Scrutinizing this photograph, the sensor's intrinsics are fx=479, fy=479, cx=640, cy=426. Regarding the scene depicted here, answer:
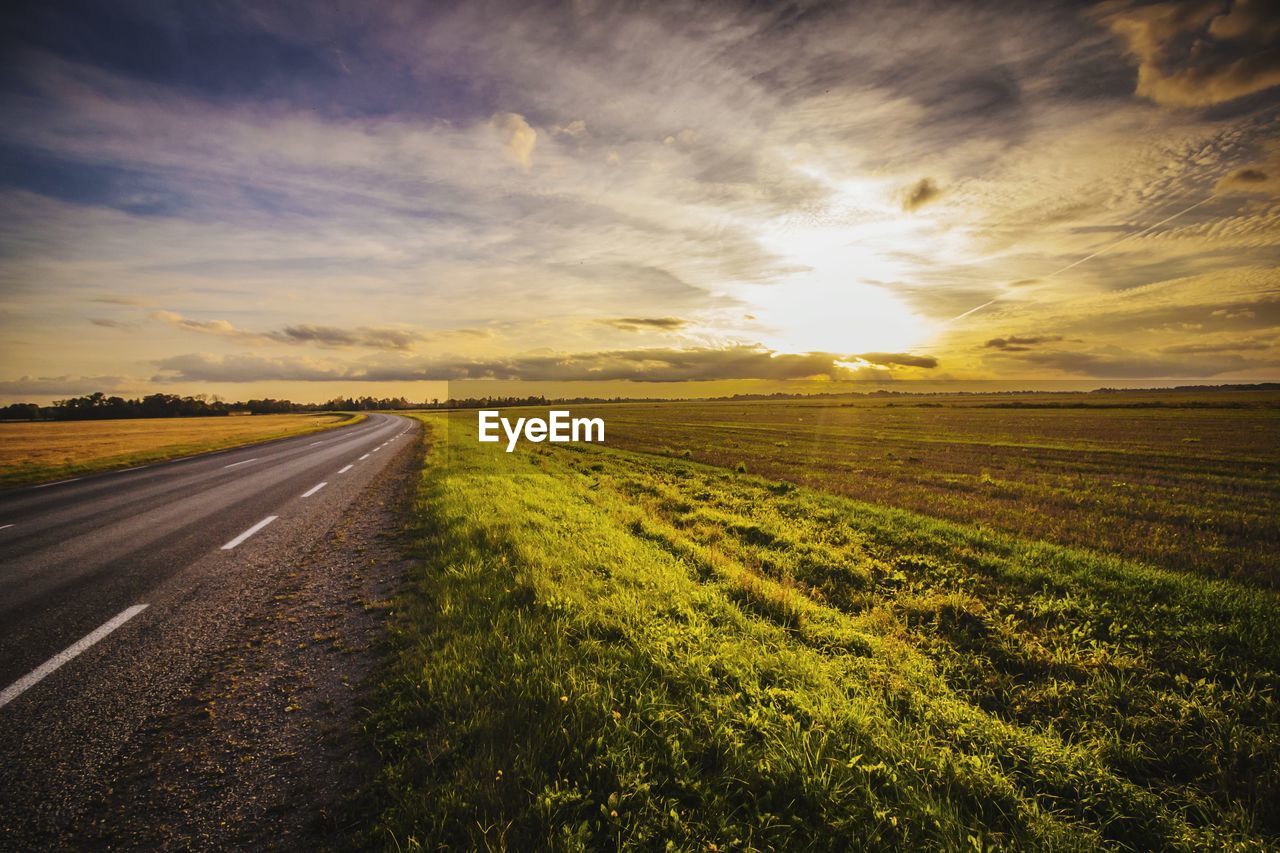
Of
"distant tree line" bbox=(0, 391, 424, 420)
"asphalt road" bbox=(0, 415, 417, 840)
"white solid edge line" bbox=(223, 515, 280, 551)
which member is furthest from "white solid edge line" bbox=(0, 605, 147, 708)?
"distant tree line" bbox=(0, 391, 424, 420)

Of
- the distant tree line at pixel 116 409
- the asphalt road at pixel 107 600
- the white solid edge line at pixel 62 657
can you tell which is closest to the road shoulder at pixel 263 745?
the asphalt road at pixel 107 600

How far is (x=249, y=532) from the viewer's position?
841 cm

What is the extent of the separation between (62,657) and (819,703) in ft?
21.8

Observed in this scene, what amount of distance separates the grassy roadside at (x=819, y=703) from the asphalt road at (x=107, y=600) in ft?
5.89

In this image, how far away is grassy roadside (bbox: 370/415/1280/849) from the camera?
2838 mm

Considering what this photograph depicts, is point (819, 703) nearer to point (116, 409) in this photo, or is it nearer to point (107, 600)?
point (107, 600)

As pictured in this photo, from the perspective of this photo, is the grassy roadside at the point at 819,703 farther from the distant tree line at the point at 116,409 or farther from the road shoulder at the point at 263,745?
the distant tree line at the point at 116,409

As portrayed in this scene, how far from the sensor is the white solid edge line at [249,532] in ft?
25.1

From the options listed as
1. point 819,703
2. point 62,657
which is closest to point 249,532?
point 62,657

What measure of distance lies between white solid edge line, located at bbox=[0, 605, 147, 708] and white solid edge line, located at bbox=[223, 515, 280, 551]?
8.13 feet

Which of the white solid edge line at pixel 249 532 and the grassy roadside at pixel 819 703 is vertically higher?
the white solid edge line at pixel 249 532

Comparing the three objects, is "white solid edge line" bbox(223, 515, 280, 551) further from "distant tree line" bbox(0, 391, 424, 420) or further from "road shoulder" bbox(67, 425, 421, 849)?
"distant tree line" bbox(0, 391, 424, 420)

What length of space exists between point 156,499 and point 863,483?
19.3m

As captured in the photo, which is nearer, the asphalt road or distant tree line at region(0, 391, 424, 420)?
the asphalt road
